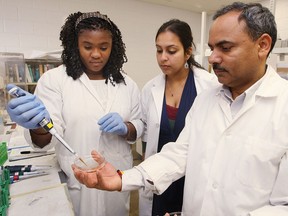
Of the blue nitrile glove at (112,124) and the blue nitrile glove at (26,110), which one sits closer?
the blue nitrile glove at (26,110)

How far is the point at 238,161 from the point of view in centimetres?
78

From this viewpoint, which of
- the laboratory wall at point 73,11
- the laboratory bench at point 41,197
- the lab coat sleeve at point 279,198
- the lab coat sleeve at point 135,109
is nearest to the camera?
the lab coat sleeve at point 279,198

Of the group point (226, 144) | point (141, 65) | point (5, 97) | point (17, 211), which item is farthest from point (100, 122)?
point (141, 65)

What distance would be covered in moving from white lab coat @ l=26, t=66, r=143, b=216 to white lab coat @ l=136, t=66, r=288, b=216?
37cm

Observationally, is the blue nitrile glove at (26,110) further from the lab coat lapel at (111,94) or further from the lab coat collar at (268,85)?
the lab coat collar at (268,85)

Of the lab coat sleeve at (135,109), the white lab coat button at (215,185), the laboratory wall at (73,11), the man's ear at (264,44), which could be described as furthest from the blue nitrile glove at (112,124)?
the laboratory wall at (73,11)

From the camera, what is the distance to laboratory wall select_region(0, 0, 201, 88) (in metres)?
3.22

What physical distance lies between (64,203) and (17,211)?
153 mm

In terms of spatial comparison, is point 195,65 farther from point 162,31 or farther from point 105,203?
point 105,203

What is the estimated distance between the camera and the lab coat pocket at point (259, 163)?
0.74 meters

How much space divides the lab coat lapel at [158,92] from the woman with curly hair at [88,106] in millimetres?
214

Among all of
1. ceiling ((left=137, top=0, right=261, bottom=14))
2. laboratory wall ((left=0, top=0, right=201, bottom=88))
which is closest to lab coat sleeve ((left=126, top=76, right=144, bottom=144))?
laboratory wall ((left=0, top=0, right=201, bottom=88))

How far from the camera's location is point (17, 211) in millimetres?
797

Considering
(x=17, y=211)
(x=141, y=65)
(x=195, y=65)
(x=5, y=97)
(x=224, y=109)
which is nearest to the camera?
(x=17, y=211)
